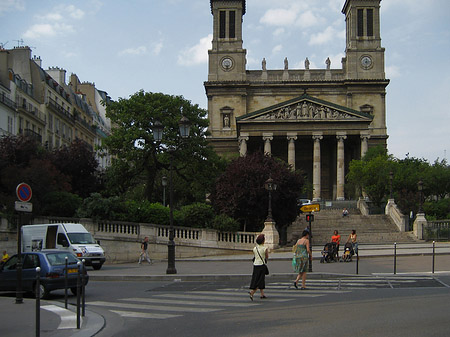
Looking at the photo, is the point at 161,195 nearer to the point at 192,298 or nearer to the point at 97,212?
the point at 97,212

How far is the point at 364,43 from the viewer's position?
85.3 m

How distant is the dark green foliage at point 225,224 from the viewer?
38.1 m

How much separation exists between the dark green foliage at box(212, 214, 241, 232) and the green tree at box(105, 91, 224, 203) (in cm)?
999

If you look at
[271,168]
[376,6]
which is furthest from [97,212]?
[376,6]

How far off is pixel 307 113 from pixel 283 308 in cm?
5786

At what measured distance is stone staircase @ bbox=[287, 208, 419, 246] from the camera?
44.3 meters

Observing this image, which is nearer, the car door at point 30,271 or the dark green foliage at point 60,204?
the car door at point 30,271

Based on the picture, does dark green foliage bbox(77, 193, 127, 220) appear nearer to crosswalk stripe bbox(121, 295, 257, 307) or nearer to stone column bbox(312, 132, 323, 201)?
crosswalk stripe bbox(121, 295, 257, 307)

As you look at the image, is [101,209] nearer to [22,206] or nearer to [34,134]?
[34,134]

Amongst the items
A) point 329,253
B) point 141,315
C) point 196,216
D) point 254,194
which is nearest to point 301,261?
point 141,315

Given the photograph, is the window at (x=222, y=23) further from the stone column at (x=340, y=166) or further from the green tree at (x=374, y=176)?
the green tree at (x=374, y=176)

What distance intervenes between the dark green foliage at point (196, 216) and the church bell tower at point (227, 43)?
48053 mm

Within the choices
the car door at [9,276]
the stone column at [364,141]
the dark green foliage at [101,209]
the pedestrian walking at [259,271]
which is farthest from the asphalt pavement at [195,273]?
the stone column at [364,141]

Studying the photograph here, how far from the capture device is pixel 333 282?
64.3 ft
